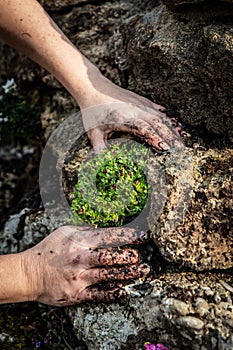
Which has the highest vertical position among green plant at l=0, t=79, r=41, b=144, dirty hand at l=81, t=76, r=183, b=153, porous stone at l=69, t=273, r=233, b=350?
green plant at l=0, t=79, r=41, b=144

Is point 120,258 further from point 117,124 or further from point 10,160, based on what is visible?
point 10,160

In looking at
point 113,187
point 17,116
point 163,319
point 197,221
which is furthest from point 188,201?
point 17,116

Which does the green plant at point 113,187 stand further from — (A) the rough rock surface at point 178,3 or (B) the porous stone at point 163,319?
(A) the rough rock surface at point 178,3

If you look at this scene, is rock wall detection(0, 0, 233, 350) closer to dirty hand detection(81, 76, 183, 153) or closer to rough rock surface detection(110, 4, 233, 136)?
rough rock surface detection(110, 4, 233, 136)

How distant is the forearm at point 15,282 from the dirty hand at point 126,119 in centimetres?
76

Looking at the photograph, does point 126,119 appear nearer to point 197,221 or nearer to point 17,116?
point 197,221

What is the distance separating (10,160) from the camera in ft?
13.2

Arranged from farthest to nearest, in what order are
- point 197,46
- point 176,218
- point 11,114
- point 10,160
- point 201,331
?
point 10,160, point 11,114, point 197,46, point 176,218, point 201,331

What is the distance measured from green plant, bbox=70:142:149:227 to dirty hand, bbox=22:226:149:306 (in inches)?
3.3

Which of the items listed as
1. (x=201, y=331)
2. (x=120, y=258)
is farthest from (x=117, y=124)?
(x=201, y=331)

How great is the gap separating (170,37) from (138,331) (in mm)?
1555

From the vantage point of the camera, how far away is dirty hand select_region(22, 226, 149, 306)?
2381 mm

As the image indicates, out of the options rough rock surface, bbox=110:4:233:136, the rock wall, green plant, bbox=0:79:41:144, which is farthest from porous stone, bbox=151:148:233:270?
green plant, bbox=0:79:41:144

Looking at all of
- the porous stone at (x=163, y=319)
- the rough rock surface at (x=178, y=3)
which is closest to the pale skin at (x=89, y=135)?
the porous stone at (x=163, y=319)
